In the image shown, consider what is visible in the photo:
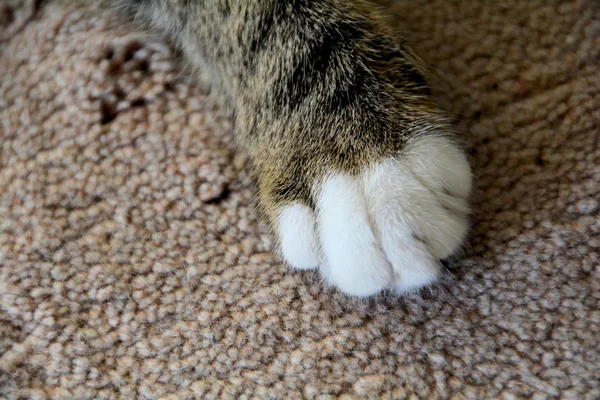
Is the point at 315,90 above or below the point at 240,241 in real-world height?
above

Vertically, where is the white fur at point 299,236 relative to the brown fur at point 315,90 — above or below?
below

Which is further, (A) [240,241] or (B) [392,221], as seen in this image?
(A) [240,241]

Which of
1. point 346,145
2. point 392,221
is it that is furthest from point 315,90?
point 392,221

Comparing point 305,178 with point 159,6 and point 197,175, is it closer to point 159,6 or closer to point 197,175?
point 197,175

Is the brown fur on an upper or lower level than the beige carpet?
upper

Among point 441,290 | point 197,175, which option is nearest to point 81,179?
point 197,175

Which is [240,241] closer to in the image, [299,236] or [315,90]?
[299,236]
